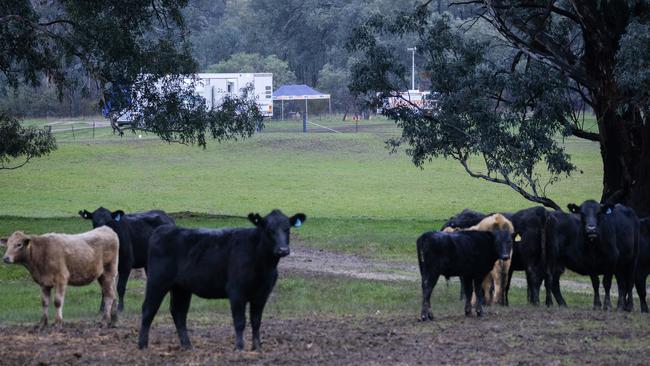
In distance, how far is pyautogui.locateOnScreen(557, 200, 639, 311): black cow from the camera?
17.4 meters

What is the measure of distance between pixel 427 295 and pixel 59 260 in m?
4.83

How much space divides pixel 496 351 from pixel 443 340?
0.94 meters

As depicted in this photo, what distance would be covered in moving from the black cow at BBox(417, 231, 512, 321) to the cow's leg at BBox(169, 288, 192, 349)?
3573 mm

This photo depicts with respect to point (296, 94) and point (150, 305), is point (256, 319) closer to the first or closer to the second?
point (150, 305)

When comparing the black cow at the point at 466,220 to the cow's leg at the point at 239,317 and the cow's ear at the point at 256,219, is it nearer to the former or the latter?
the cow's ear at the point at 256,219

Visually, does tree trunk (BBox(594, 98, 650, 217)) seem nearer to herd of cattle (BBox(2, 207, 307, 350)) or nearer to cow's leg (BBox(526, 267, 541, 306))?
cow's leg (BBox(526, 267, 541, 306))

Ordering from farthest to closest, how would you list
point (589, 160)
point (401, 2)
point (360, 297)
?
point (401, 2) → point (589, 160) → point (360, 297)

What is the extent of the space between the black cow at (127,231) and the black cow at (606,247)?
668 centimetres

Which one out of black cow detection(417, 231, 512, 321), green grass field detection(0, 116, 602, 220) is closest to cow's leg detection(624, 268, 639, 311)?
black cow detection(417, 231, 512, 321)

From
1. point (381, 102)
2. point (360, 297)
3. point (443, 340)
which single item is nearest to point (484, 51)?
point (381, 102)

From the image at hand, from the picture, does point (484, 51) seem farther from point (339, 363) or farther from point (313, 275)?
point (339, 363)

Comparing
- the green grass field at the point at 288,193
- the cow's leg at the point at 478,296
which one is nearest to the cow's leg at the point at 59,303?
the green grass field at the point at 288,193

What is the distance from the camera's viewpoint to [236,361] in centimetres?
1161

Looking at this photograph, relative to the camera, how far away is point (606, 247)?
17391mm
